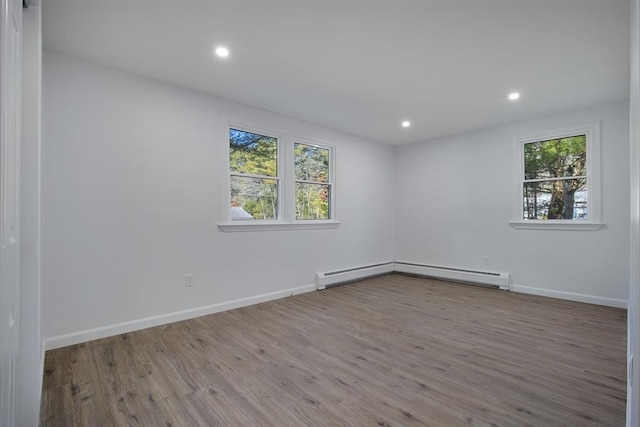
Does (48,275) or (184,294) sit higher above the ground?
(48,275)

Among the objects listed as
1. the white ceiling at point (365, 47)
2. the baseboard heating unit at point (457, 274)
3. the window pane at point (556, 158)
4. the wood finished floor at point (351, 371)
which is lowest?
the wood finished floor at point (351, 371)

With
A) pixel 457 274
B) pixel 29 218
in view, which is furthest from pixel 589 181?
pixel 29 218

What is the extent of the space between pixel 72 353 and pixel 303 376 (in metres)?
1.97

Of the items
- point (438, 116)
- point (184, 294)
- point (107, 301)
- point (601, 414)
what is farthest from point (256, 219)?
point (601, 414)

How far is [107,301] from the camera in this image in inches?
115

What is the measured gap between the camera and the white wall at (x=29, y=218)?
1.57m

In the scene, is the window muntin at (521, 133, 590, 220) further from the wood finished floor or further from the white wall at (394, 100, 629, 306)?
the wood finished floor

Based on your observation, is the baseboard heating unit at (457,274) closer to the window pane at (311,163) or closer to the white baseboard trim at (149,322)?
the window pane at (311,163)

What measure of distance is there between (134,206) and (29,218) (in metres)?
1.53

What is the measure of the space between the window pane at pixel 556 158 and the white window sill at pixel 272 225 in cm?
309

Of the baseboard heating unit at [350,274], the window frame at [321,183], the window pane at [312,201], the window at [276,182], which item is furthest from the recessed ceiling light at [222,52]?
the baseboard heating unit at [350,274]

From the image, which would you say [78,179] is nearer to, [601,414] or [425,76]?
[425,76]

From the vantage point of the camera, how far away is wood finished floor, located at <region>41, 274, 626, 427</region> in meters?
1.81

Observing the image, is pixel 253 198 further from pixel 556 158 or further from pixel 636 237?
pixel 556 158
